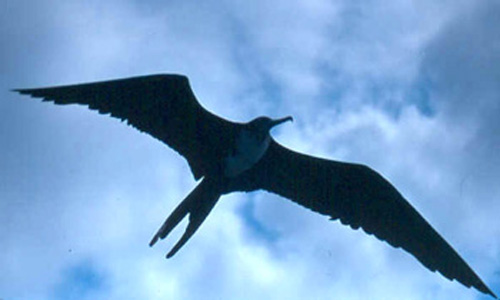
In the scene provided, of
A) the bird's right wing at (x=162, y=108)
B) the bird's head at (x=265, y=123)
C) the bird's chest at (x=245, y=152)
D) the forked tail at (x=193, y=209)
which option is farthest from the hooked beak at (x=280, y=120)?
the forked tail at (x=193, y=209)

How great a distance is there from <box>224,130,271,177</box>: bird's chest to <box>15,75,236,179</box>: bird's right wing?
18cm

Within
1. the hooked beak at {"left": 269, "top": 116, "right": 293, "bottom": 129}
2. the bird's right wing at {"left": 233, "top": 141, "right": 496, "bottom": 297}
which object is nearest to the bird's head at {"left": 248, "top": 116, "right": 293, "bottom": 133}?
the hooked beak at {"left": 269, "top": 116, "right": 293, "bottom": 129}

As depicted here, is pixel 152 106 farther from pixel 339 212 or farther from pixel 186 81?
pixel 339 212

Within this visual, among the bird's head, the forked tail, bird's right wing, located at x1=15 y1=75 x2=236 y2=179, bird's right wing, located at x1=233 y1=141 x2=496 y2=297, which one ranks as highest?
bird's right wing, located at x1=233 y1=141 x2=496 y2=297

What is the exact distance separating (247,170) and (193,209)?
705mm

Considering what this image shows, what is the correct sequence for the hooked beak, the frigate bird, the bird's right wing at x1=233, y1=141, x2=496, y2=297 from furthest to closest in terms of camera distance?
the bird's right wing at x1=233, y1=141, x2=496, y2=297, the hooked beak, the frigate bird

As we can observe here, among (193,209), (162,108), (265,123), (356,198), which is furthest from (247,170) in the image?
(356,198)

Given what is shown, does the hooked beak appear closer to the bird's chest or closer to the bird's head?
the bird's head

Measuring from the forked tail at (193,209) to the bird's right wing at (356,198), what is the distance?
14.6 inches

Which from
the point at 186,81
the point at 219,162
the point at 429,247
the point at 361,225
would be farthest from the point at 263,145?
the point at 429,247

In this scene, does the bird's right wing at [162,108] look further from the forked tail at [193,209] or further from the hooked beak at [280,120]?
the hooked beak at [280,120]

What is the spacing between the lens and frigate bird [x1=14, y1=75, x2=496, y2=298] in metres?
6.01

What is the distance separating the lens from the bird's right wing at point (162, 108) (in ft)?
19.1

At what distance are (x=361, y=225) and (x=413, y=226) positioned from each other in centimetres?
51
